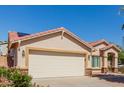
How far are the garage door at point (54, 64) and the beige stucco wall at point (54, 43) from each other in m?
0.58

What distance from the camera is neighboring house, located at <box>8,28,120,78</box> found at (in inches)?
783

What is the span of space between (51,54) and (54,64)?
0.88m

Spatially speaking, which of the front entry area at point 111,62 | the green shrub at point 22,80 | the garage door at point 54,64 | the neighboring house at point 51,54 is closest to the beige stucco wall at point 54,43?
the neighboring house at point 51,54

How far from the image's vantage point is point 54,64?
21516mm

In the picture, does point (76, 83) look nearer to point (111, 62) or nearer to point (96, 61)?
point (96, 61)

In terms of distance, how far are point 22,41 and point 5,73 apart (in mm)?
3784

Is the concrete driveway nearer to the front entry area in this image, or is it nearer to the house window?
the house window

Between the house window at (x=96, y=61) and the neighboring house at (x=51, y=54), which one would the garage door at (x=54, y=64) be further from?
the house window at (x=96, y=61)

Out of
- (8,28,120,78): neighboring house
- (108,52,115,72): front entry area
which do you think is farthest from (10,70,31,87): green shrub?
(108,52,115,72): front entry area

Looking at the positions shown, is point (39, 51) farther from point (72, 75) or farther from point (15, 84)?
point (15, 84)

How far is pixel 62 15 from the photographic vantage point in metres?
25.1

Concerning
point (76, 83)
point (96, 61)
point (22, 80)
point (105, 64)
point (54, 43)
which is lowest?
point (76, 83)

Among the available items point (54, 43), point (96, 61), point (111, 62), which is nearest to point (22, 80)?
point (54, 43)

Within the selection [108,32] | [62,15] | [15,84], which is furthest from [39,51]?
[108,32]
